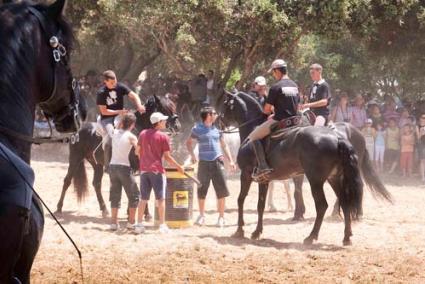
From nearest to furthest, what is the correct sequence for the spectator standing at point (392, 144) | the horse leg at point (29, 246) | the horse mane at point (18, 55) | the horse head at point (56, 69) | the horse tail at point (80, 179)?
the horse mane at point (18, 55) < the horse leg at point (29, 246) < the horse head at point (56, 69) < the horse tail at point (80, 179) < the spectator standing at point (392, 144)

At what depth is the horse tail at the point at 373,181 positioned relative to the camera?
11258mm

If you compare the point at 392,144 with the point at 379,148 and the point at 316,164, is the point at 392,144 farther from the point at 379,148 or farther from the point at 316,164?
the point at 316,164

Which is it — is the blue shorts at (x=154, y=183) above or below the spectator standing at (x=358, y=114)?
below

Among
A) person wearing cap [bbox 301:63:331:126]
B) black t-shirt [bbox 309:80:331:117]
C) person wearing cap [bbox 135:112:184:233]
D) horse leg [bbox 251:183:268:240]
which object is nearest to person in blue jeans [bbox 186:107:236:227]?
horse leg [bbox 251:183:268:240]

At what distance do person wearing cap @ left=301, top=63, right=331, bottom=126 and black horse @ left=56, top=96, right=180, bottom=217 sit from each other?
2.67 metres

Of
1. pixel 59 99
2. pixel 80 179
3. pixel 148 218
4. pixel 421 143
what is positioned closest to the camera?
pixel 59 99

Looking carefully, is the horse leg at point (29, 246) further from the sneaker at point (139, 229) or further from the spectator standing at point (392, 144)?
the spectator standing at point (392, 144)

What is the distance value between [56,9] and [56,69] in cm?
37

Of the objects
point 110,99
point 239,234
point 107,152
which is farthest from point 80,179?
point 239,234

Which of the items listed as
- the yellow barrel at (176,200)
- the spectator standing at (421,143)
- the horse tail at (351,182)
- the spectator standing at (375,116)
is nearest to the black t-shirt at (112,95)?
the yellow barrel at (176,200)

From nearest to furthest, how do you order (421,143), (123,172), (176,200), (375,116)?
(123,172)
(176,200)
(421,143)
(375,116)

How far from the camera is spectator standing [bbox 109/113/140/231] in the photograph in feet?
34.3

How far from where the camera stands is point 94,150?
1216 cm

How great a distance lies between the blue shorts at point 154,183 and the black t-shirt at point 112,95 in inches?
70.1
